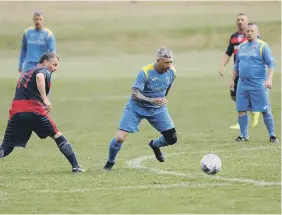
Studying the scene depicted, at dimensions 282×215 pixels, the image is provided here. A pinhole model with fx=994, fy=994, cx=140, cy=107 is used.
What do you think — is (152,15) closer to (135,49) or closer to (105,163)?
(135,49)

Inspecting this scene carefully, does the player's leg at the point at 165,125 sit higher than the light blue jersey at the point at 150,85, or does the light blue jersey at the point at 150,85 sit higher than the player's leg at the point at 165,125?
the light blue jersey at the point at 150,85

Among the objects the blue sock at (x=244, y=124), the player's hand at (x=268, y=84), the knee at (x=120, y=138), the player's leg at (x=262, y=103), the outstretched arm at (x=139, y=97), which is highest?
the outstretched arm at (x=139, y=97)

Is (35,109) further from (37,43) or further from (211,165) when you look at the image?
(37,43)

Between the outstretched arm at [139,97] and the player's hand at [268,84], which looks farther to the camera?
the player's hand at [268,84]

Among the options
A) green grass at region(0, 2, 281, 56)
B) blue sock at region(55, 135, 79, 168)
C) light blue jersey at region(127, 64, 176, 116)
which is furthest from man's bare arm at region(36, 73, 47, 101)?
green grass at region(0, 2, 281, 56)

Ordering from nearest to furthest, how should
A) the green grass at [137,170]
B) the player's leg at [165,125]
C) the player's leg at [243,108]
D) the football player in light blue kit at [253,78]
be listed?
1. the green grass at [137,170]
2. the player's leg at [165,125]
3. the football player in light blue kit at [253,78]
4. the player's leg at [243,108]

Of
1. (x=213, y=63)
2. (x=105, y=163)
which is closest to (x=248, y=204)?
(x=105, y=163)

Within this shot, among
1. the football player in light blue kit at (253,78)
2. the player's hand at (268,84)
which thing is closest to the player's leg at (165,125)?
the player's hand at (268,84)

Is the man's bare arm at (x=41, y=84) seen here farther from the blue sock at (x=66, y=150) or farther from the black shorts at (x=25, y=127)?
the blue sock at (x=66, y=150)

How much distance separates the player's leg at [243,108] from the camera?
65.4 ft

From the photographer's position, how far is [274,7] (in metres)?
62.9

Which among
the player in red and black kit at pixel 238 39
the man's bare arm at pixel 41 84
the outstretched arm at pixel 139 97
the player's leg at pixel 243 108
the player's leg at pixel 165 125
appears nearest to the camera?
the man's bare arm at pixel 41 84

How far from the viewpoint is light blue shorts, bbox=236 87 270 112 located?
19.8 metres

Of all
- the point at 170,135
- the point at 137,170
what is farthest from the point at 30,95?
the point at 170,135
